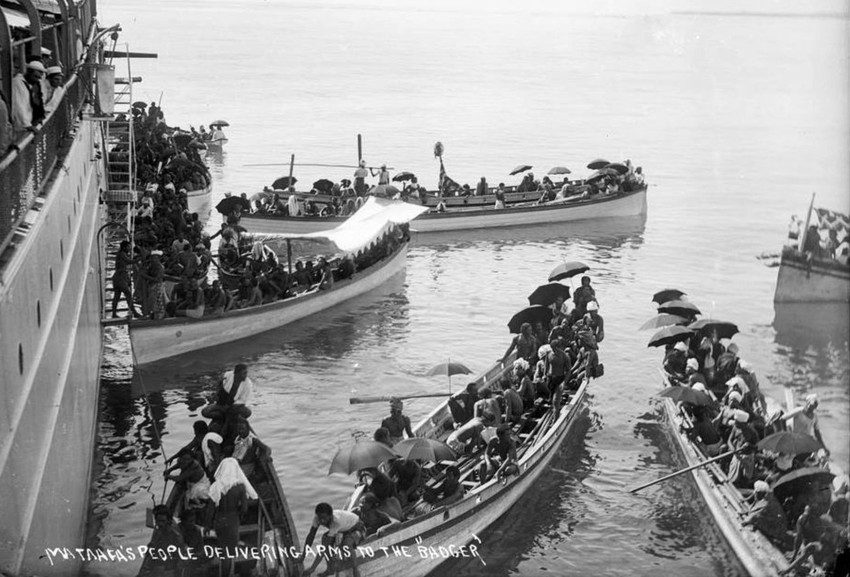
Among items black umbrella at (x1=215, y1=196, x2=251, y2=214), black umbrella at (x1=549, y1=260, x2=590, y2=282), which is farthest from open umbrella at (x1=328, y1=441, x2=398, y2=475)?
black umbrella at (x1=215, y1=196, x2=251, y2=214)

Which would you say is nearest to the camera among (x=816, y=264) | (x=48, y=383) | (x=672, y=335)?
(x=48, y=383)

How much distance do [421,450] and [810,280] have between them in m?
18.6

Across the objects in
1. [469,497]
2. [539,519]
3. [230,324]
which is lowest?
[539,519]

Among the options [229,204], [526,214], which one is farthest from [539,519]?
[526,214]

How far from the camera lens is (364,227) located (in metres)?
30.1

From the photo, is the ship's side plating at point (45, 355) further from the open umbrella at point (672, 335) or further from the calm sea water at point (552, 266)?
the open umbrella at point (672, 335)

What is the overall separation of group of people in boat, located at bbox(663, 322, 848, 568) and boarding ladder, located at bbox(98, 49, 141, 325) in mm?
11708

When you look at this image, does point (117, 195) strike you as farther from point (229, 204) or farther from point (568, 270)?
point (568, 270)

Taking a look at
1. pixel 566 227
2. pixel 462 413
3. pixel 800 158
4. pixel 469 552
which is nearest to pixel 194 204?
pixel 566 227

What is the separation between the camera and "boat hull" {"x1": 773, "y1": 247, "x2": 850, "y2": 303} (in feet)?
97.5

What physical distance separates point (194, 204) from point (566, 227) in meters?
14.2

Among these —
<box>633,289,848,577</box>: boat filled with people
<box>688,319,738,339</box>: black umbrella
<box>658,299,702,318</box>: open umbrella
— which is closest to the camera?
<box>633,289,848,577</box>: boat filled with people

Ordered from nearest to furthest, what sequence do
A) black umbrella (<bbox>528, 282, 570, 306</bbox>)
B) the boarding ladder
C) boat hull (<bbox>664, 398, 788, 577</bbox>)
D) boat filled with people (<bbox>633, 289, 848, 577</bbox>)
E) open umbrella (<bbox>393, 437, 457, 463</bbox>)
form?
boat filled with people (<bbox>633, 289, 848, 577</bbox>)
boat hull (<bbox>664, 398, 788, 577</bbox>)
open umbrella (<bbox>393, 437, 457, 463</bbox>)
the boarding ladder
black umbrella (<bbox>528, 282, 570, 306</bbox>)

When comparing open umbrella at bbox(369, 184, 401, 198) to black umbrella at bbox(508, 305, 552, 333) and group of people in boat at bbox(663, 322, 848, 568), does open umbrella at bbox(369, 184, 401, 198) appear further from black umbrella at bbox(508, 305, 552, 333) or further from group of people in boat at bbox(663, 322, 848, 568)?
group of people in boat at bbox(663, 322, 848, 568)
